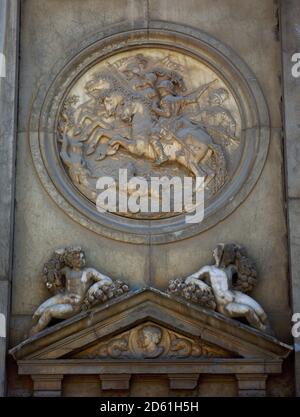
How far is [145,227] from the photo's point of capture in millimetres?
13445

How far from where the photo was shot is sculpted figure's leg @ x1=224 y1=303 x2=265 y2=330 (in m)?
12.7

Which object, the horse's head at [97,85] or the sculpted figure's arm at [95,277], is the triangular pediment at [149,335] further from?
the horse's head at [97,85]

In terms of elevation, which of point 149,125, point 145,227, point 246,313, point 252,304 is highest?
point 149,125

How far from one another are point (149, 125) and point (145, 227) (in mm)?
1233

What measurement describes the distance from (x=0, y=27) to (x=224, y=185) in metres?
3.14

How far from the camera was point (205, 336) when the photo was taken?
41.5 ft

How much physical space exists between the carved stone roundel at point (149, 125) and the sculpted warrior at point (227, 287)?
0.49m

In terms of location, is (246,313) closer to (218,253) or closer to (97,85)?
(218,253)

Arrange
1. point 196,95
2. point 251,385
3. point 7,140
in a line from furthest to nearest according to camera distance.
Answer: point 196,95
point 7,140
point 251,385

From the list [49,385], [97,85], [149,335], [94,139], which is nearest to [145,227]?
[94,139]

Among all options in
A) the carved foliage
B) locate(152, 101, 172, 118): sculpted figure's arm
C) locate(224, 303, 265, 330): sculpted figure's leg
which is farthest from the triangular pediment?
locate(152, 101, 172, 118): sculpted figure's arm

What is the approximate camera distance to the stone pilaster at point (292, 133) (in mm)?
12914

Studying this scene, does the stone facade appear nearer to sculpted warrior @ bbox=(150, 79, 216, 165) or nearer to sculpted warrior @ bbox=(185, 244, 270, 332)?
sculpted warrior @ bbox=(185, 244, 270, 332)
